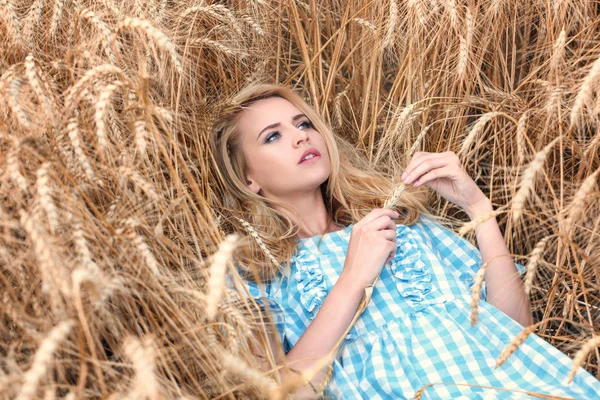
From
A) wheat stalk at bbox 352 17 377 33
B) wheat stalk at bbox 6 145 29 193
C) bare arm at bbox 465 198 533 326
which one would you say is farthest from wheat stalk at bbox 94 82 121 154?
wheat stalk at bbox 352 17 377 33

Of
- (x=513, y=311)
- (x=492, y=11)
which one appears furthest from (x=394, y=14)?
(x=513, y=311)

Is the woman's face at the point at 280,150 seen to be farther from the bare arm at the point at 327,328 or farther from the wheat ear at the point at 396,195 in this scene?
the bare arm at the point at 327,328

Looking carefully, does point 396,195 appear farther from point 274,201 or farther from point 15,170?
point 15,170

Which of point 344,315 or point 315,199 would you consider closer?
point 344,315

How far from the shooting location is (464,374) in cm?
174

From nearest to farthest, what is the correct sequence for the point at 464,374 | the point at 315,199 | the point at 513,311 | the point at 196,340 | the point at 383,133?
the point at 196,340
the point at 464,374
the point at 513,311
the point at 315,199
the point at 383,133

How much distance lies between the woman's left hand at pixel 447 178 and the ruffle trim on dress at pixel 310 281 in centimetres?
39

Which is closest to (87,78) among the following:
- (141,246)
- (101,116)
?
(101,116)

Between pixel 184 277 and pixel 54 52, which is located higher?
pixel 54 52

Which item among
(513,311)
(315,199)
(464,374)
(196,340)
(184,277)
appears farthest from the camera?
(315,199)

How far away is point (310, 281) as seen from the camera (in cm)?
200

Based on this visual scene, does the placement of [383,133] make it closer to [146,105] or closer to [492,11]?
[492,11]

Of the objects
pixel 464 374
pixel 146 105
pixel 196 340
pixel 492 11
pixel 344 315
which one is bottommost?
pixel 464 374

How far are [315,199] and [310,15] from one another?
0.84 metres
